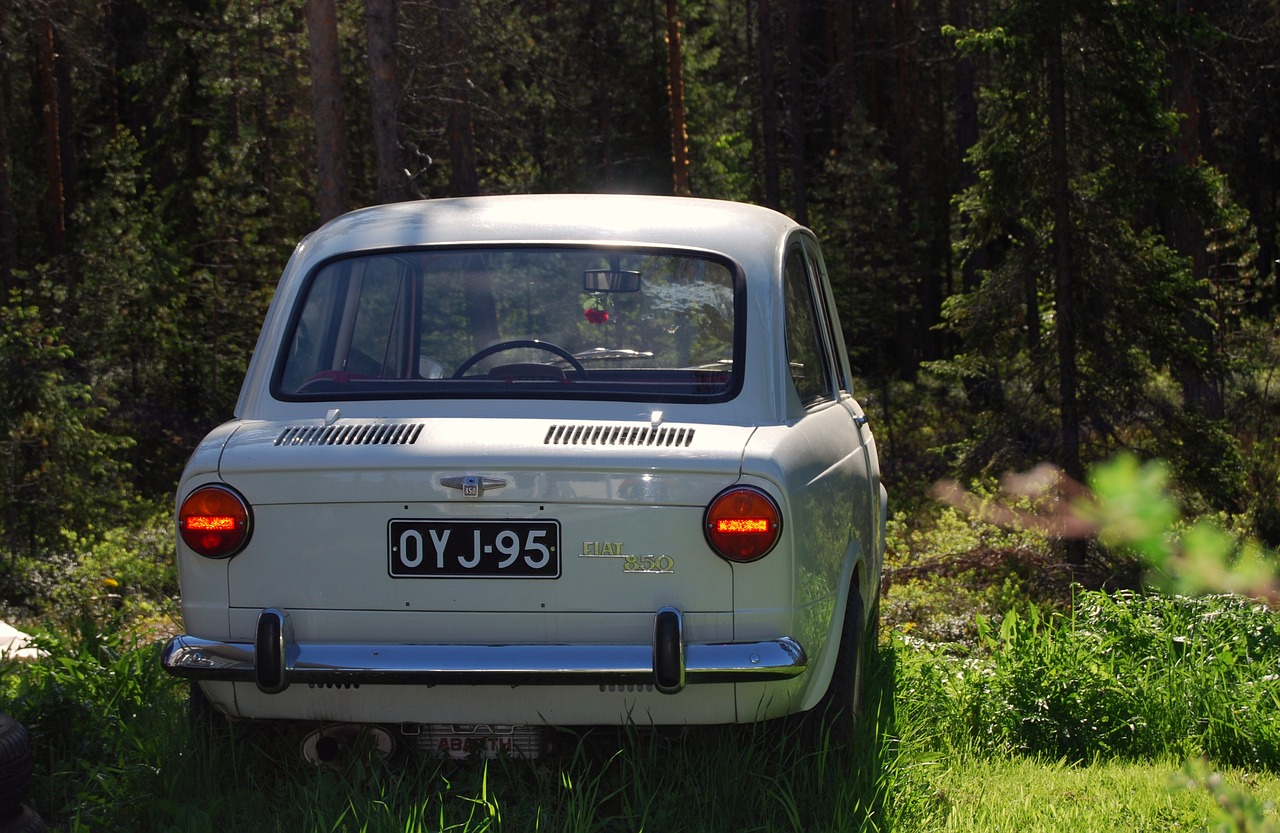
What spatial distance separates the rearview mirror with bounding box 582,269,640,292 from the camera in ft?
15.0

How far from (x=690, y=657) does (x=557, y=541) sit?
1.63 ft

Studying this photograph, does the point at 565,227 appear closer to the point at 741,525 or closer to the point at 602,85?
the point at 741,525

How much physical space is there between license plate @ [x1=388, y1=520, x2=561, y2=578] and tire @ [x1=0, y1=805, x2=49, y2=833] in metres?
1.25

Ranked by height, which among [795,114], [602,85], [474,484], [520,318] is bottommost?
[474,484]

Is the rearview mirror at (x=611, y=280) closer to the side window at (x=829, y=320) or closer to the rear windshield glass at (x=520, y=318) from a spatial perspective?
the rear windshield glass at (x=520, y=318)

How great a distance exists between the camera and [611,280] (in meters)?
4.58

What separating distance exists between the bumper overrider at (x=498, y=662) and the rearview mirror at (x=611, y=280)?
141 centimetres

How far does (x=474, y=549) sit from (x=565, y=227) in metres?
1.42

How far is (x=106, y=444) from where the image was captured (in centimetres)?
1752

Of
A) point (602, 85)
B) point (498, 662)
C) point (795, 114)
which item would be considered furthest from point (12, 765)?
point (602, 85)

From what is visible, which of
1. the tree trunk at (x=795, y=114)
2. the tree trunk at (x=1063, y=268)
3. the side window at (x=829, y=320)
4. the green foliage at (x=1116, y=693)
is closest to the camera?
the green foliage at (x=1116, y=693)

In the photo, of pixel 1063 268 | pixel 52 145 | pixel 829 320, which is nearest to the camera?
pixel 829 320

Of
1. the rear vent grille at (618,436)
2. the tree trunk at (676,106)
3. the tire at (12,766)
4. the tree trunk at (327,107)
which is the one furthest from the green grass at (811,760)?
the tree trunk at (676,106)

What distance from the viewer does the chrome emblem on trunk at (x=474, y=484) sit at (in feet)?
11.9
